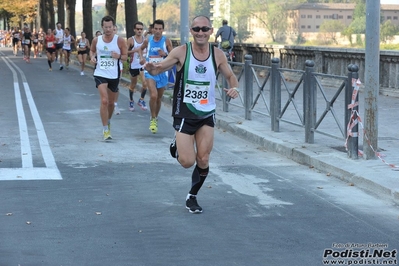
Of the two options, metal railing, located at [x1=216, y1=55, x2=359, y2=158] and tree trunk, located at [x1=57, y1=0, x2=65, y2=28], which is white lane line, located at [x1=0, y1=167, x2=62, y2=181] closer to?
metal railing, located at [x1=216, y1=55, x2=359, y2=158]

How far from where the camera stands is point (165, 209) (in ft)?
25.9

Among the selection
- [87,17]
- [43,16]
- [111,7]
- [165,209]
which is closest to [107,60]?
[165,209]

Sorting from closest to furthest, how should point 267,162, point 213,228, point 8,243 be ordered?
1. point 8,243
2. point 213,228
3. point 267,162

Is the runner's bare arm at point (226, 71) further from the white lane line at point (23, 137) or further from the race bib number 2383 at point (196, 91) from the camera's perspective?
the white lane line at point (23, 137)

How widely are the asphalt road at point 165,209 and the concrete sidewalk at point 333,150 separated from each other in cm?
16

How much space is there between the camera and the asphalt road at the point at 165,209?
20.6 feet

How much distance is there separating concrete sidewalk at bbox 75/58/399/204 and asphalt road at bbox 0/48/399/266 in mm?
161

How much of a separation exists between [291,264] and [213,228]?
1.26 metres

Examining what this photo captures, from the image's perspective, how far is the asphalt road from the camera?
627 cm

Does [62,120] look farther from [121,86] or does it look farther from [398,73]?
[121,86]

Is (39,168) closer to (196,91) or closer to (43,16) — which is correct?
(196,91)

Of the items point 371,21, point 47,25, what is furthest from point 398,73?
point 47,25

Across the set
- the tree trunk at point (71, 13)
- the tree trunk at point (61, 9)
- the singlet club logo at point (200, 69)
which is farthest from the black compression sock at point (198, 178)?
the tree trunk at point (61, 9)

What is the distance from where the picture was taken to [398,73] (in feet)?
64.0
